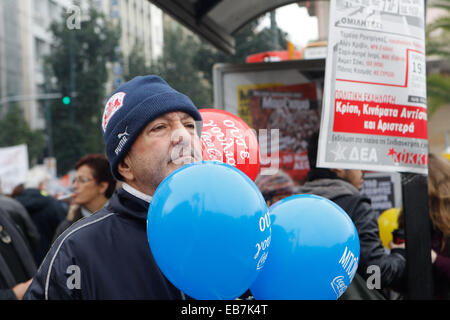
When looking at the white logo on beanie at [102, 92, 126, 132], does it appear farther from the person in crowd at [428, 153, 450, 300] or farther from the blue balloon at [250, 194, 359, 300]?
the person in crowd at [428, 153, 450, 300]

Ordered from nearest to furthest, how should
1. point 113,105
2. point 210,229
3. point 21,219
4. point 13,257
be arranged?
point 210,229 → point 113,105 → point 13,257 → point 21,219

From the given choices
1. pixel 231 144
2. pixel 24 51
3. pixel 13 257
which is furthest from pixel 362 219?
pixel 24 51

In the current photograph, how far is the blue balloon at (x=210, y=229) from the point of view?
131 cm

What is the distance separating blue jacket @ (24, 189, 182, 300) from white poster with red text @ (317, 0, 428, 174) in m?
0.81

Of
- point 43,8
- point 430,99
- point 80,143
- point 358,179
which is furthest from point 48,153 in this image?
point 358,179

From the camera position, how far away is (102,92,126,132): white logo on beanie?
1.75m

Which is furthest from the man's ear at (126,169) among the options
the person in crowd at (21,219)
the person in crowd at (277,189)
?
the person in crowd at (21,219)

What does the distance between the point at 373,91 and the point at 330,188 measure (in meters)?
0.78

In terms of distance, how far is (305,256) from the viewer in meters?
1.55

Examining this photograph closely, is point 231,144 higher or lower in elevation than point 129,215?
higher

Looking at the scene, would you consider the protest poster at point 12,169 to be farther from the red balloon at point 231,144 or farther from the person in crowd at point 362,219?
the red balloon at point 231,144

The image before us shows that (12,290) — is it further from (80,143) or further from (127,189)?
(80,143)

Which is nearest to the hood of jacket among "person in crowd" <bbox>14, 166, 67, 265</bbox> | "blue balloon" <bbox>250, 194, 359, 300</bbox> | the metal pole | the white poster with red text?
the metal pole

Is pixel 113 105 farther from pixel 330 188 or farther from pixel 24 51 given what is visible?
pixel 24 51
